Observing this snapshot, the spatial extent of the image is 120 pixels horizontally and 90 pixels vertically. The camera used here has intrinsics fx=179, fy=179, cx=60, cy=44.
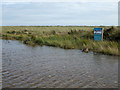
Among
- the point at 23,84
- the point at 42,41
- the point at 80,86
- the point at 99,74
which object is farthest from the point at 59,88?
the point at 42,41

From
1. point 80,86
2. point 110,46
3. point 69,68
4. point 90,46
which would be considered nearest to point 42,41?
point 90,46

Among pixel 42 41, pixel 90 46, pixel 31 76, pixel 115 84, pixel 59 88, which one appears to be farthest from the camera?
pixel 42 41

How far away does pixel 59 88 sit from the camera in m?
6.46

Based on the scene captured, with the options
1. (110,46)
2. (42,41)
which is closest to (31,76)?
(110,46)

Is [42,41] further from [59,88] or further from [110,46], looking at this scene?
[59,88]

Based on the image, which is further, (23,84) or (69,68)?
(69,68)

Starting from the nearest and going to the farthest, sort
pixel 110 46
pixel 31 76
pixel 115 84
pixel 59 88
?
pixel 59 88 → pixel 115 84 → pixel 31 76 → pixel 110 46

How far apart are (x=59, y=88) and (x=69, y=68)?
3.16 m

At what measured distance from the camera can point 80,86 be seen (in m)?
6.70

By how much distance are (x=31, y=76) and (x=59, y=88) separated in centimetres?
195

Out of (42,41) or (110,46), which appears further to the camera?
(42,41)

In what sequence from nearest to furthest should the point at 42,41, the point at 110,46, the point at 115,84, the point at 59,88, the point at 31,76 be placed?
1. the point at 59,88
2. the point at 115,84
3. the point at 31,76
4. the point at 110,46
5. the point at 42,41

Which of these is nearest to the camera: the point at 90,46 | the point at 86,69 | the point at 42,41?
the point at 86,69

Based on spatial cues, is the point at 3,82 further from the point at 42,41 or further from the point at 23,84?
the point at 42,41
